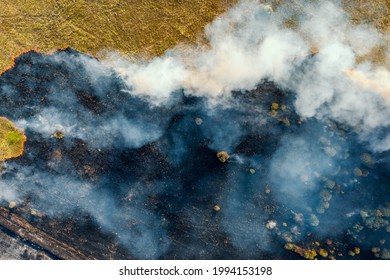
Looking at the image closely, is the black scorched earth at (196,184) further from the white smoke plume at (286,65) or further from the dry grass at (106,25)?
the dry grass at (106,25)

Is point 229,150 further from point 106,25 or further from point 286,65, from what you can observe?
point 106,25

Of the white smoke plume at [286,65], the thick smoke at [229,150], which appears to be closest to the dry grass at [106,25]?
the white smoke plume at [286,65]


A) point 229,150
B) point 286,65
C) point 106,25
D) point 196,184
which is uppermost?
point 106,25

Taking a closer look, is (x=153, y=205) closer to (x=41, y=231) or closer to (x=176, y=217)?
(x=176, y=217)

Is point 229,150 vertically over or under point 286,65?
under

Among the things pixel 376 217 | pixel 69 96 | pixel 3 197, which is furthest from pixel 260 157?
pixel 3 197

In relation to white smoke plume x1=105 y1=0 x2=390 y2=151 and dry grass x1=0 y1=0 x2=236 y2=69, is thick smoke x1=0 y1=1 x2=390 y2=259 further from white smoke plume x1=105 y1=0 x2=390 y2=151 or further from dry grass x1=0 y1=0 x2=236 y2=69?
dry grass x1=0 y1=0 x2=236 y2=69

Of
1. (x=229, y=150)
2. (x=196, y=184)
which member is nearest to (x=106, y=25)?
(x=229, y=150)
